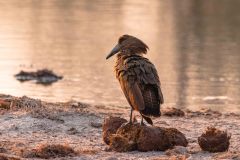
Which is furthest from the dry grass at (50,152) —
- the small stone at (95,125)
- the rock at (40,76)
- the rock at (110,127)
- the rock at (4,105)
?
the rock at (40,76)

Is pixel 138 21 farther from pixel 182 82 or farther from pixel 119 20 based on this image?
pixel 182 82

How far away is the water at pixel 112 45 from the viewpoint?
68.6 feet

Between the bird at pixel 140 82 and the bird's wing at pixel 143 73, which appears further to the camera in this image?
the bird's wing at pixel 143 73

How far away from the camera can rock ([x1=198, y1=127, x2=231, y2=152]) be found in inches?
429

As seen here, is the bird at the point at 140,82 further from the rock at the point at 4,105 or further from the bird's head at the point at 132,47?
the rock at the point at 4,105

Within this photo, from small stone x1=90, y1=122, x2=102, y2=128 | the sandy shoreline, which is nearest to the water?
the sandy shoreline

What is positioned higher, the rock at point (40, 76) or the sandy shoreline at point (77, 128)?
the rock at point (40, 76)

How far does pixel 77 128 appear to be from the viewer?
13.0m

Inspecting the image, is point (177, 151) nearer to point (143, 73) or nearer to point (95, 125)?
point (143, 73)

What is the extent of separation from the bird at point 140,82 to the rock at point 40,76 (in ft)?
40.3

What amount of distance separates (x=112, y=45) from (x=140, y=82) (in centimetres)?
2165

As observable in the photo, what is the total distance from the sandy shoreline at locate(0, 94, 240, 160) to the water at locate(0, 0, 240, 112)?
377 centimetres

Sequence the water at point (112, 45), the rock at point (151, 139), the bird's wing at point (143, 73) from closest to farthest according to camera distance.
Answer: the bird's wing at point (143, 73), the rock at point (151, 139), the water at point (112, 45)

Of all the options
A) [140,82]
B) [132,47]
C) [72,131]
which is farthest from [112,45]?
[140,82]
